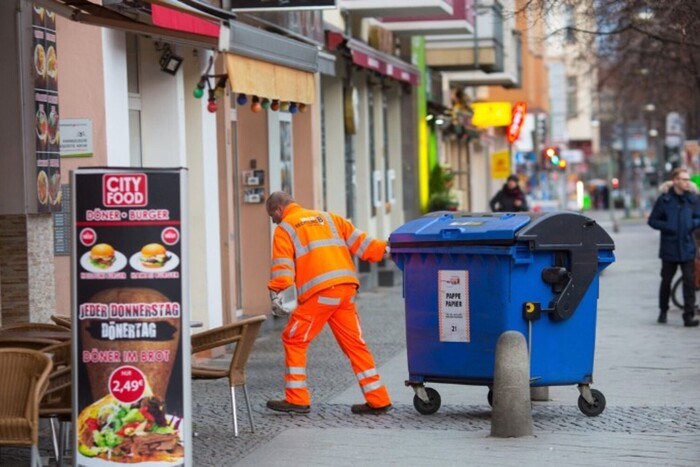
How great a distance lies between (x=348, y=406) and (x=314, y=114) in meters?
10.1

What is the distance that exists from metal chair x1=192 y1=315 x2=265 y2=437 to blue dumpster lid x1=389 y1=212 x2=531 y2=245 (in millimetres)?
1480

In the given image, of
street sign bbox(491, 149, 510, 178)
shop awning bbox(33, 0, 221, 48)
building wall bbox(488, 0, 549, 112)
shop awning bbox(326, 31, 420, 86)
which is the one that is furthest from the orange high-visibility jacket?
building wall bbox(488, 0, 549, 112)

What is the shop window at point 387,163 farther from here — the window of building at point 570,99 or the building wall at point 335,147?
the window of building at point 570,99

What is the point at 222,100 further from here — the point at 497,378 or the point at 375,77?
the point at 375,77

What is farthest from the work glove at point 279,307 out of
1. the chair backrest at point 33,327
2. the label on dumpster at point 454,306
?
the chair backrest at point 33,327

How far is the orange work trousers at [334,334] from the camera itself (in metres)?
11.7

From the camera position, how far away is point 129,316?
332 inches

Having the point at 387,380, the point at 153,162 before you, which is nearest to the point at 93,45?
the point at 153,162

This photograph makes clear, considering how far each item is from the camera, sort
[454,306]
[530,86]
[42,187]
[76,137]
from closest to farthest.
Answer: [454,306] → [42,187] → [76,137] → [530,86]

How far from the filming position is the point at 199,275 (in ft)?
54.0

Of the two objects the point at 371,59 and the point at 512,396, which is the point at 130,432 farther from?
the point at 371,59

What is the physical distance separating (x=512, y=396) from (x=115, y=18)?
3801 millimetres

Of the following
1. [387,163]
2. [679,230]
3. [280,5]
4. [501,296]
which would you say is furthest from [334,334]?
[387,163]

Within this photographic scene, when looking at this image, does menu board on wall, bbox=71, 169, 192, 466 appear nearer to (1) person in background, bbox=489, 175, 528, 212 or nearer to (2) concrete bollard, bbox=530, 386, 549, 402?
(2) concrete bollard, bbox=530, 386, 549, 402
